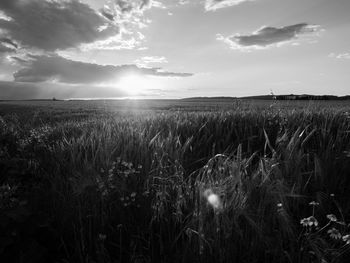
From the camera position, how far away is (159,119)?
677 cm

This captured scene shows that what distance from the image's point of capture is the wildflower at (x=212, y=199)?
→ 8.45ft

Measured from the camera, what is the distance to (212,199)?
2.67 meters

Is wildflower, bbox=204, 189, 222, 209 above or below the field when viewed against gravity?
above

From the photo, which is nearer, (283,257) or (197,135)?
(283,257)

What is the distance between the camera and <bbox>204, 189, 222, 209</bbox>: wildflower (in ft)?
8.45

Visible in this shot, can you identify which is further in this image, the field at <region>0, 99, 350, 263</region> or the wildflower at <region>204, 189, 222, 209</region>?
the wildflower at <region>204, 189, 222, 209</region>

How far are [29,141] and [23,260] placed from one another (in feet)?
15.5

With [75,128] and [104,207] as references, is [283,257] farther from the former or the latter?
[75,128]

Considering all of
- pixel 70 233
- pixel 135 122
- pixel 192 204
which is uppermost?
pixel 135 122

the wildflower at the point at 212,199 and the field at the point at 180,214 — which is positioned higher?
the wildflower at the point at 212,199

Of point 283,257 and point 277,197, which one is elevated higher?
point 277,197

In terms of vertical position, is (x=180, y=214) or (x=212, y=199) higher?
(x=212, y=199)

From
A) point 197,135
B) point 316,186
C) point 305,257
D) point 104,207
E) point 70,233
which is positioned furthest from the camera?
point 197,135

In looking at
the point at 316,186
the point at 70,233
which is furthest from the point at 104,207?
the point at 316,186
